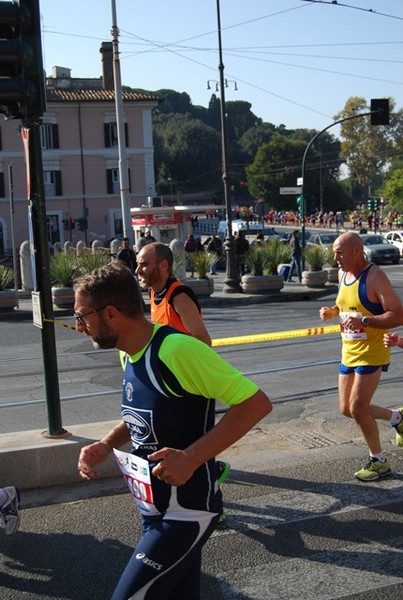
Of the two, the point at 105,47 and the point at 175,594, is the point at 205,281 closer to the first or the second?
the point at 175,594

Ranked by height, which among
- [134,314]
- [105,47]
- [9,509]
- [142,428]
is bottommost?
[9,509]

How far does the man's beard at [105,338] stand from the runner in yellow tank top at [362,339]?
2.77m

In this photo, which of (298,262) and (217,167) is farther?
(217,167)

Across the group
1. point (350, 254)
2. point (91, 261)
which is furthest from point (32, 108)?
point (91, 261)

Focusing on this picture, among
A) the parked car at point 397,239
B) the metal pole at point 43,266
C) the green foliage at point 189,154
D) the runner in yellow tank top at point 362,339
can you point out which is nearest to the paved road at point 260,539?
the runner in yellow tank top at point 362,339

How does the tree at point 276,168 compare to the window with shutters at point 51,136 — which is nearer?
the window with shutters at point 51,136

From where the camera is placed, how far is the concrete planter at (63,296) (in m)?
18.6

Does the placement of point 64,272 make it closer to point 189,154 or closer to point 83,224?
point 83,224

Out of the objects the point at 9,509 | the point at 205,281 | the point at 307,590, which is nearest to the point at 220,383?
the point at 307,590

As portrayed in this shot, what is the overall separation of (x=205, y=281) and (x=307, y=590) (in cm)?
1669

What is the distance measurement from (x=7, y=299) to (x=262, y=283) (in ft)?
22.6

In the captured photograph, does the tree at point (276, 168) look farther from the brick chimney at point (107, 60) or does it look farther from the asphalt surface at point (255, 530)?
the asphalt surface at point (255, 530)

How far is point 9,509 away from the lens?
4.50 meters

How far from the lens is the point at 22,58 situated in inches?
213
